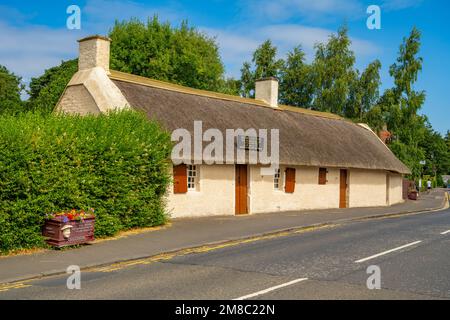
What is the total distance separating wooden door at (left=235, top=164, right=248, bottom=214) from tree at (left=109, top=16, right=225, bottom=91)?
69.6 feet

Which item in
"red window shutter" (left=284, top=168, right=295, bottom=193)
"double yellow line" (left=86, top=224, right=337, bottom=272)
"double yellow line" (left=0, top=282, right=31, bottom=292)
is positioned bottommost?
"double yellow line" (left=86, top=224, right=337, bottom=272)

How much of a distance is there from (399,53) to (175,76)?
70.6 ft

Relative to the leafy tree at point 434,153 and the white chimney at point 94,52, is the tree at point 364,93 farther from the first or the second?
the leafy tree at point 434,153

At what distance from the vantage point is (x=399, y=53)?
4453cm

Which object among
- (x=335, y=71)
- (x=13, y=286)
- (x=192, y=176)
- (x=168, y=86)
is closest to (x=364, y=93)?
(x=335, y=71)

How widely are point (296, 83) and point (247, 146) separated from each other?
32.0 m

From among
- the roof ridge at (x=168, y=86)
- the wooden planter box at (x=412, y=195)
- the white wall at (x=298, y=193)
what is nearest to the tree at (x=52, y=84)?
the roof ridge at (x=168, y=86)

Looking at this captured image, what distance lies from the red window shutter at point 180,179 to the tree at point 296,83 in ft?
113

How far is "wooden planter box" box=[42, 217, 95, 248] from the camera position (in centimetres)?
1130

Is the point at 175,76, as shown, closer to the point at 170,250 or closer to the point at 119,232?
the point at 119,232

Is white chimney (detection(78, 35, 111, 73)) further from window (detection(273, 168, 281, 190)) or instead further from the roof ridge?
window (detection(273, 168, 281, 190))

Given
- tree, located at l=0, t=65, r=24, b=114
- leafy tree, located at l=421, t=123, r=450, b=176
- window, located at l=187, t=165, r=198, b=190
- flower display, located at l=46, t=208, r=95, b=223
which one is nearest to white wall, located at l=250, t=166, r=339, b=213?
window, located at l=187, t=165, r=198, b=190

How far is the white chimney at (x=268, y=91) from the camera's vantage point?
91.6ft
